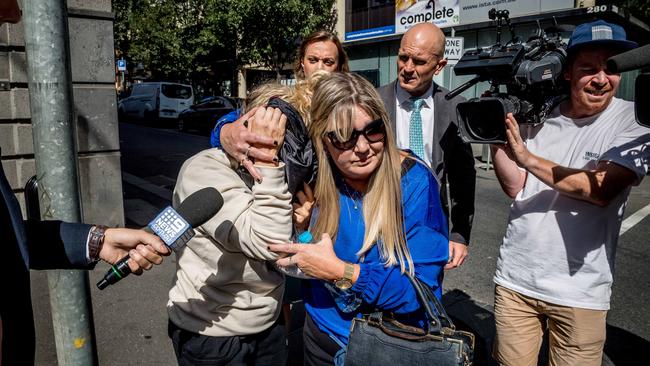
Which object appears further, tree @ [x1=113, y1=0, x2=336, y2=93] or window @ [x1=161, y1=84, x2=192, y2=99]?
window @ [x1=161, y1=84, x2=192, y2=99]

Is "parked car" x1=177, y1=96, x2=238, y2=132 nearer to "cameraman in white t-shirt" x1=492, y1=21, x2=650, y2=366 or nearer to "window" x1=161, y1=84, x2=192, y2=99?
"window" x1=161, y1=84, x2=192, y2=99

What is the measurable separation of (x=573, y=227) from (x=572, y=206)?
9 centimetres

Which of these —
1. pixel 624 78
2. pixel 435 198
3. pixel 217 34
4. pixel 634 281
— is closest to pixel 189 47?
pixel 217 34

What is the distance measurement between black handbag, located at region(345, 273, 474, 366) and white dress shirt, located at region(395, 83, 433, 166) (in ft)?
4.69

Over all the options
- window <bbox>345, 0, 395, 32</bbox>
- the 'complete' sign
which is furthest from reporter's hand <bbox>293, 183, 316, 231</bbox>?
window <bbox>345, 0, 395, 32</bbox>

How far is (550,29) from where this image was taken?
7.77 ft

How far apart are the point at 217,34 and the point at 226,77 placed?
27.4ft

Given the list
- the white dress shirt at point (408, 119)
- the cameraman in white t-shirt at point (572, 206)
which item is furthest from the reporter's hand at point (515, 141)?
the white dress shirt at point (408, 119)

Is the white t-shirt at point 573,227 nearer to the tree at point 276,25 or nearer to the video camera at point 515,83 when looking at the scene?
the video camera at point 515,83

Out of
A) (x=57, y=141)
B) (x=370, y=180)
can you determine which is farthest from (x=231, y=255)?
(x=57, y=141)

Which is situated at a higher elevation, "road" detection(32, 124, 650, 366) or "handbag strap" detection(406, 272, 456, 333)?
"handbag strap" detection(406, 272, 456, 333)

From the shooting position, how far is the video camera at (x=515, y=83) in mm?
2176

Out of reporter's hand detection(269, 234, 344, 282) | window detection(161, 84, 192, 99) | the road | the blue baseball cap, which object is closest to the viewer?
reporter's hand detection(269, 234, 344, 282)

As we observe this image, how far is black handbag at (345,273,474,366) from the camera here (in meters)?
1.52
